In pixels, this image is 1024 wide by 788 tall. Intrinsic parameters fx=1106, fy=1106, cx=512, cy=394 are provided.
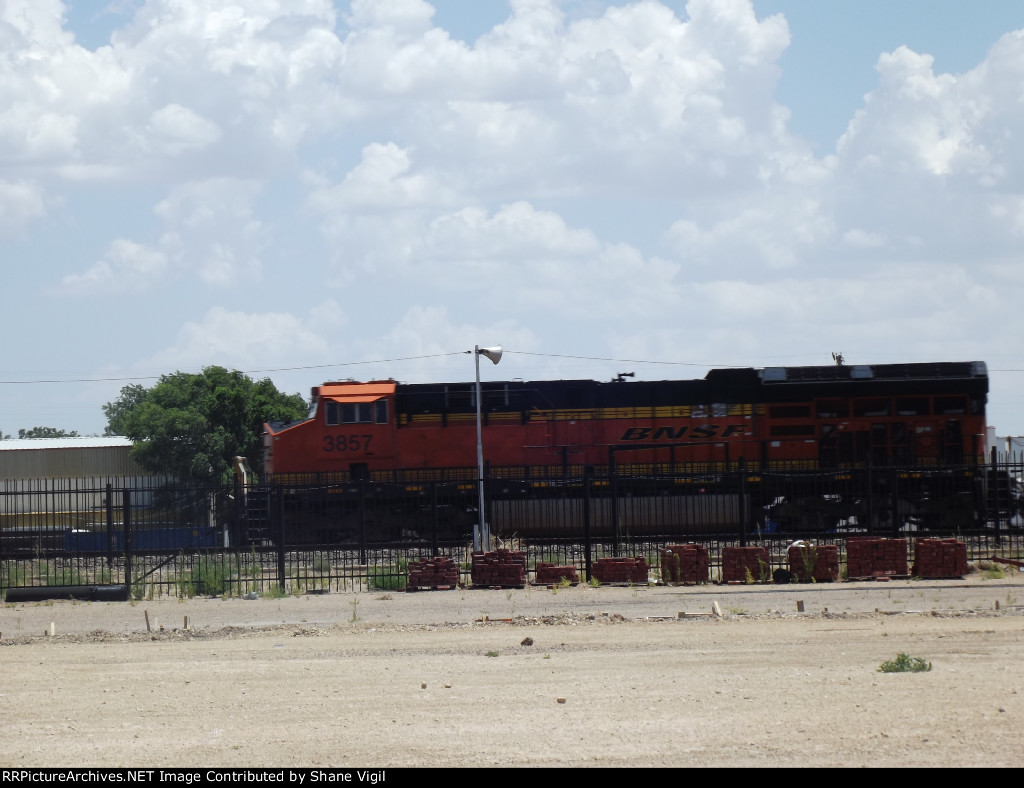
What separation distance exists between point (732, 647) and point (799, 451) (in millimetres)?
18119

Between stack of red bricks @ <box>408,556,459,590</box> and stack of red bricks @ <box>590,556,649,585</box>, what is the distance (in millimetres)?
2472

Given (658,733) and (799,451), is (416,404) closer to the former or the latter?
(799,451)

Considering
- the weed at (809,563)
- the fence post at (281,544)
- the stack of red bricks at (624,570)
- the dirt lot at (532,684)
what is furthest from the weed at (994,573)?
the fence post at (281,544)

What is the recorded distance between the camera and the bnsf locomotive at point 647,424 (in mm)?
28797

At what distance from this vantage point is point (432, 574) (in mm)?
18344

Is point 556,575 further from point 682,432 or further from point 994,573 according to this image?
point 682,432

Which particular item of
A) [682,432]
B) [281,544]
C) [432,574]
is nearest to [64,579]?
[281,544]

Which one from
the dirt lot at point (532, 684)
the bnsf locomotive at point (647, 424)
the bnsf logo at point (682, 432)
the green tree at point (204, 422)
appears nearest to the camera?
the dirt lot at point (532, 684)

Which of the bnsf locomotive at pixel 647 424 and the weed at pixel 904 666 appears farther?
the bnsf locomotive at pixel 647 424

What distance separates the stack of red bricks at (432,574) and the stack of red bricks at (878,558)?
262 inches

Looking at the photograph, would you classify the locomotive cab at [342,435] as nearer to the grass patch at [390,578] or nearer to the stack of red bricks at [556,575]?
the grass patch at [390,578]

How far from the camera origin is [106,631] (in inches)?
583

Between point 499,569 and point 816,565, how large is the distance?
5262mm

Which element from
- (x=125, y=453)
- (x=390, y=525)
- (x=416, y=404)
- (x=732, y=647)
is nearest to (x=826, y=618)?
(x=732, y=647)
